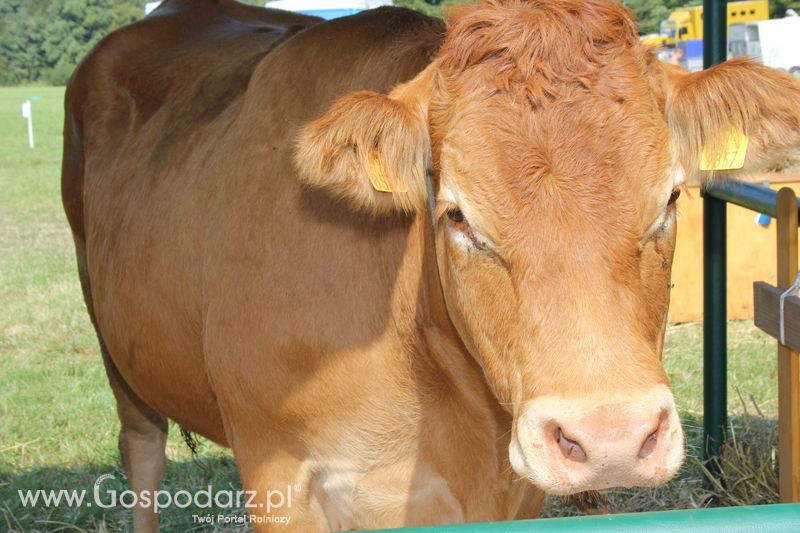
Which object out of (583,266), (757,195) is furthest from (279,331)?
(757,195)

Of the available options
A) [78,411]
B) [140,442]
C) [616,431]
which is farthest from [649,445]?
[78,411]

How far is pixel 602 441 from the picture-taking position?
177 centimetres

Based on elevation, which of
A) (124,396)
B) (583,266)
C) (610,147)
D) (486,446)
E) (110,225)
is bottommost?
(124,396)

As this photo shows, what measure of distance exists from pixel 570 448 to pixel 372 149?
901mm

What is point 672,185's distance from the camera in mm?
2201

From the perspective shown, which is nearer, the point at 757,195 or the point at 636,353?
the point at 636,353

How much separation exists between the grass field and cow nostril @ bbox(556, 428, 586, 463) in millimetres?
2523

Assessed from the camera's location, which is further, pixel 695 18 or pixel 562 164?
pixel 695 18

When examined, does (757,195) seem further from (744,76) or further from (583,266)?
(583,266)

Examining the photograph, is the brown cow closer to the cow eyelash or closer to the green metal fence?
the cow eyelash

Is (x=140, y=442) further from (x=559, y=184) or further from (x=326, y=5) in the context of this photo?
(x=326, y=5)

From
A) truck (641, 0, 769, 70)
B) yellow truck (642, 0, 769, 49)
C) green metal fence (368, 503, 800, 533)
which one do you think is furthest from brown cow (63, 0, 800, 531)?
yellow truck (642, 0, 769, 49)

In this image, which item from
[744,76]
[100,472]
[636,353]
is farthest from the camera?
[100,472]

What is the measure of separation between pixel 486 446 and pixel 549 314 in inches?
36.1
